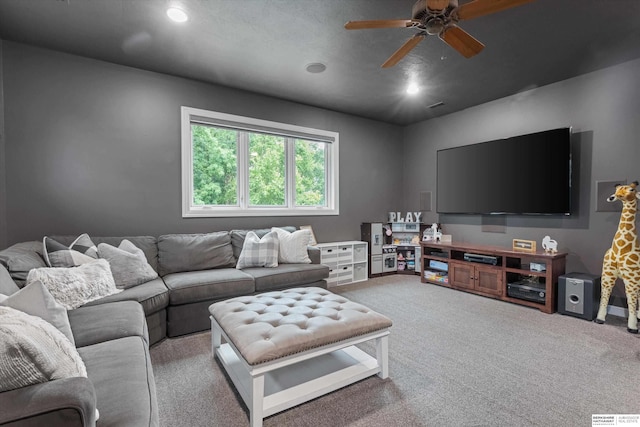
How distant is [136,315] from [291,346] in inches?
43.3

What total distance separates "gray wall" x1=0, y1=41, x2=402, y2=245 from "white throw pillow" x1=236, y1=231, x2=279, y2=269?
2.08ft

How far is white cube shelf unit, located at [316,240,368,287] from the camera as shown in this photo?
432cm

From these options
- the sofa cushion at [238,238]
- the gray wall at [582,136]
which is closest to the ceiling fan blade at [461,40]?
the gray wall at [582,136]

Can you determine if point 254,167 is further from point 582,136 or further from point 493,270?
point 582,136

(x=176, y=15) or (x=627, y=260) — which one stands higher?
(x=176, y=15)

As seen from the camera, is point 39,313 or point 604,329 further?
point 604,329

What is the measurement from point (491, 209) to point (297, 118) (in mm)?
3034

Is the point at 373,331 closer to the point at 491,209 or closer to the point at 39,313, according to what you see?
the point at 39,313

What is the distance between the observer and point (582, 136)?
11.2ft

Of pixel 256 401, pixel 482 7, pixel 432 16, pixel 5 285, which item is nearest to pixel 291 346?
pixel 256 401

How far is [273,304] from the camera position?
84.3 inches

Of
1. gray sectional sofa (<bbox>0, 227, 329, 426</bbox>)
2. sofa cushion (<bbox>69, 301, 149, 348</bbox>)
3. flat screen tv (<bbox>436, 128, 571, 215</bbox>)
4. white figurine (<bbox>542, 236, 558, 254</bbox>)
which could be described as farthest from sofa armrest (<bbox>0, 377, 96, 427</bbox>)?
flat screen tv (<bbox>436, 128, 571, 215</bbox>)

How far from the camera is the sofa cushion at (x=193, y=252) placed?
3051 millimetres

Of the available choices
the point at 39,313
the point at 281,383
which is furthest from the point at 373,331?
the point at 39,313
